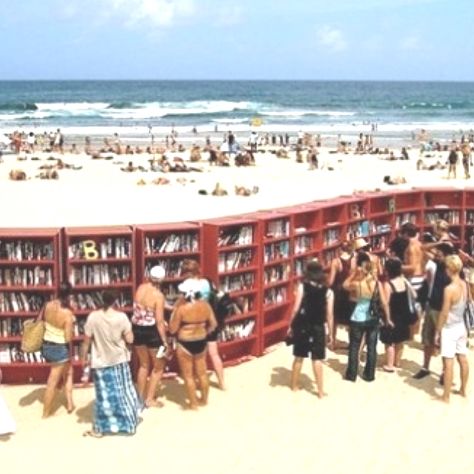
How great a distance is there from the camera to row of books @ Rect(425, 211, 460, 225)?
15617 mm

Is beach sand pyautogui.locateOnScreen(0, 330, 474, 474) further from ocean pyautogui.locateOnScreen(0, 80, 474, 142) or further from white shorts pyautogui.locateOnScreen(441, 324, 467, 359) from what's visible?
ocean pyautogui.locateOnScreen(0, 80, 474, 142)

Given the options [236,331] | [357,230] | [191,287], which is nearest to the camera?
[191,287]

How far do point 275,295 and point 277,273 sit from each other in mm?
317

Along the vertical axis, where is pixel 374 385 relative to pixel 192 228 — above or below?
below

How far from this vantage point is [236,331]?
11.7 meters

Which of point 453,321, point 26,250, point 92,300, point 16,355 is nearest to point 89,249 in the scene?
point 92,300

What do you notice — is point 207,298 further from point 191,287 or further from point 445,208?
point 445,208

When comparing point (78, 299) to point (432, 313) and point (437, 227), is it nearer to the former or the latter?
point (432, 313)

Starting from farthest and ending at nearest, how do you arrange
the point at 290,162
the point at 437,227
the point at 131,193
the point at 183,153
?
the point at 183,153 < the point at 290,162 < the point at 131,193 < the point at 437,227

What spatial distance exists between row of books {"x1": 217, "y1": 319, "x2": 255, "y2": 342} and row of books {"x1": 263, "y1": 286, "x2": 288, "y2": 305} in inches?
16.9

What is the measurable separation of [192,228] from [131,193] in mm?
15870

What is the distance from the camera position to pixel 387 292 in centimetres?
1092

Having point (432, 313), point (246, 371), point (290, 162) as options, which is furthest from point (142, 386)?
point (290, 162)

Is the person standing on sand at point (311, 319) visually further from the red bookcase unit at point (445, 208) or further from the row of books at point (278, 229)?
the red bookcase unit at point (445, 208)
